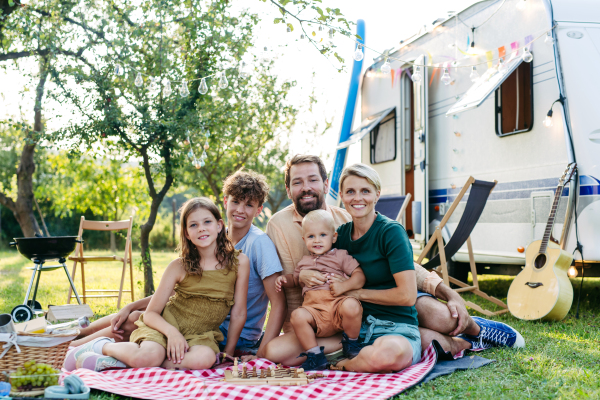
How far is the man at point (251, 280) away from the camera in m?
3.11

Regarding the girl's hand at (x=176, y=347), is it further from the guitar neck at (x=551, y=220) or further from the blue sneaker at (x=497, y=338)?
the guitar neck at (x=551, y=220)

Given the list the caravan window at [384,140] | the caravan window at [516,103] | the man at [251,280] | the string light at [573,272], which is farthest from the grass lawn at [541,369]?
the caravan window at [384,140]

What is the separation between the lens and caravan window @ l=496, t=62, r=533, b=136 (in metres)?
4.73

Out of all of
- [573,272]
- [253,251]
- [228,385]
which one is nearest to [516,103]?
[573,272]

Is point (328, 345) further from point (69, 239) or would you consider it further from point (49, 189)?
point (49, 189)

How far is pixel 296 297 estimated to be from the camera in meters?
3.31

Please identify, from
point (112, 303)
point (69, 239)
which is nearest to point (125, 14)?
point (69, 239)

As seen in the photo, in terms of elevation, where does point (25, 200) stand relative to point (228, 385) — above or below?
above

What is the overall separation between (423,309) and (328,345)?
0.61 m

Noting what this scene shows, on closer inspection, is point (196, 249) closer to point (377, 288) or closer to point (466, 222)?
point (377, 288)

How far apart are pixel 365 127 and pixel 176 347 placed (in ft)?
15.5

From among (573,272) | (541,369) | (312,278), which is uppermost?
(312,278)

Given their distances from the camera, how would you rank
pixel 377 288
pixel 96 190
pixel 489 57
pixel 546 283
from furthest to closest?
pixel 96 190, pixel 489 57, pixel 546 283, pixel 377 288

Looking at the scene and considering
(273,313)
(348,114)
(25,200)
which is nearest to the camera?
(273,313)
